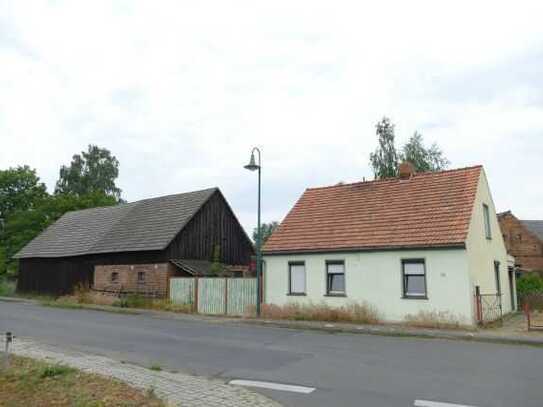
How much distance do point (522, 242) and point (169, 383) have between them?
4863 centimetres

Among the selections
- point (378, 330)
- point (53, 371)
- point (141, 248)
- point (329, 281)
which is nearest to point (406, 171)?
point (329, 281)

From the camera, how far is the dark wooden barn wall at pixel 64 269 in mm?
30812

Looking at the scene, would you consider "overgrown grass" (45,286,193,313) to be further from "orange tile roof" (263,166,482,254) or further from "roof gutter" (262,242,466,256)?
"orange tile roof" (263,166,482,254)

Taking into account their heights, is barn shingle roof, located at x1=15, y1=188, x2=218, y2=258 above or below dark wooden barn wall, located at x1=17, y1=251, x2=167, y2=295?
above

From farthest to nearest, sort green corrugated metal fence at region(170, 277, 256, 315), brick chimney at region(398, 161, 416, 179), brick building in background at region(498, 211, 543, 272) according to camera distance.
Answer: brick building in background at region(498, 211, 543, 272), brick chimney at region(398, 161, 416, 179), green corrugated metal fence at region(170, 277, 256, 315)

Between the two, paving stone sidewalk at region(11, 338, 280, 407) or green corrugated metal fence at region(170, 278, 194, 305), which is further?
green corrugated metal fence at region(170, 278, 194, 305)

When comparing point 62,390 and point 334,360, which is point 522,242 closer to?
point 334,360

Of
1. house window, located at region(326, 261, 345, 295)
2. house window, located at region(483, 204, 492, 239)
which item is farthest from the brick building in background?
house window, located at region(326, 261, 345, 295)

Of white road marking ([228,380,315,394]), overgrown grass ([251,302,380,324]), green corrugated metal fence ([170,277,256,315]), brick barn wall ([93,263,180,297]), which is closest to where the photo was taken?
white road marking ([228,380,315,394])

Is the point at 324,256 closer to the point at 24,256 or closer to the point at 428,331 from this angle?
the point at 428,331

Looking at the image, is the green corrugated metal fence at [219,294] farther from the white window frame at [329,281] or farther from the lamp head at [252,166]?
the lamp head at [252,166]

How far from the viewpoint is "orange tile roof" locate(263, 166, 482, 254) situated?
18.9 metres

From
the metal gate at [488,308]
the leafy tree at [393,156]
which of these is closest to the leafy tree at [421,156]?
the leafy tree at [393,156]

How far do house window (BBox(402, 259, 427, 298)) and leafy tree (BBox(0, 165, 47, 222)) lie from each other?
50517 mm
